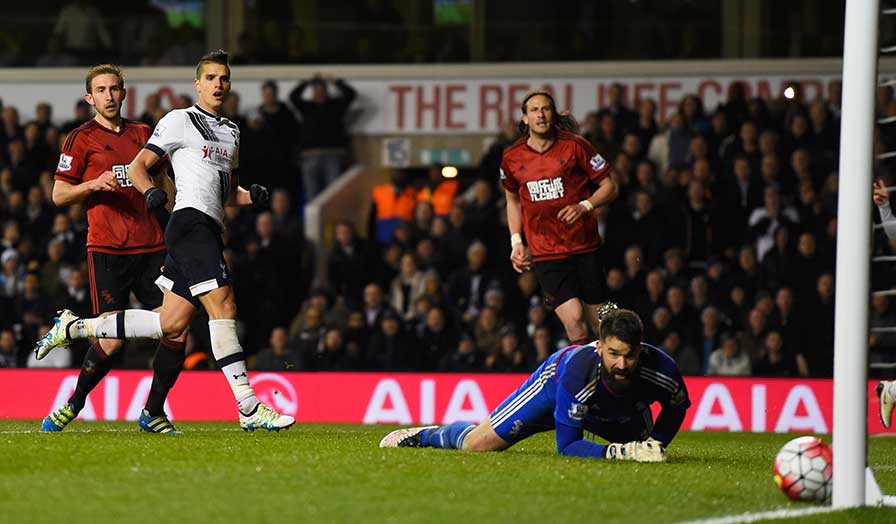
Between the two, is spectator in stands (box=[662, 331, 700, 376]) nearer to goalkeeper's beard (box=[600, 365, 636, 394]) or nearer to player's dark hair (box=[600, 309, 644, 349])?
goalkeeper's beard (box=[600, 365, 636, 394])

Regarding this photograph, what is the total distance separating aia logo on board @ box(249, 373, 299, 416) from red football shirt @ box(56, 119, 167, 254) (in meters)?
5.07

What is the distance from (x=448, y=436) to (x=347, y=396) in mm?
6272

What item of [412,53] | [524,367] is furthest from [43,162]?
[524,367]

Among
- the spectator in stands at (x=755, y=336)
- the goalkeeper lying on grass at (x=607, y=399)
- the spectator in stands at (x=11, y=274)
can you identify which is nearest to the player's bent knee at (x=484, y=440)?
the goalkeeper lying on grass at (x=607, y=399)

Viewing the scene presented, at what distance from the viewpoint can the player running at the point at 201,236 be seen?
8.83 meters

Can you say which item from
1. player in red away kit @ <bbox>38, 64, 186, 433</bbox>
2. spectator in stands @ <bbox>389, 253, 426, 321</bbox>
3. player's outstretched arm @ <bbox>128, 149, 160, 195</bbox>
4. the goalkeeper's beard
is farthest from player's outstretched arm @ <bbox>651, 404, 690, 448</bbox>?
spectator in stands @ <bbox>389, 253, 426, 321</bbox>

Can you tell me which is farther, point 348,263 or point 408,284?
point 348,263

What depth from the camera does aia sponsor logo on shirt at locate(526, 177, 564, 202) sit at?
1076 centimetres

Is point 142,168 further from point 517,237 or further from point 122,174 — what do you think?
point 517,237

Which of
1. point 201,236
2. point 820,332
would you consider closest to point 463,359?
point 820,332

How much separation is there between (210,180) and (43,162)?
35.2 ft

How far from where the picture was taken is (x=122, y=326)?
9.17 meters

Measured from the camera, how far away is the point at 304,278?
1811 centimetres

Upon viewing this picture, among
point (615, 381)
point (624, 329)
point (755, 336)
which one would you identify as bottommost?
point (755, 336)
